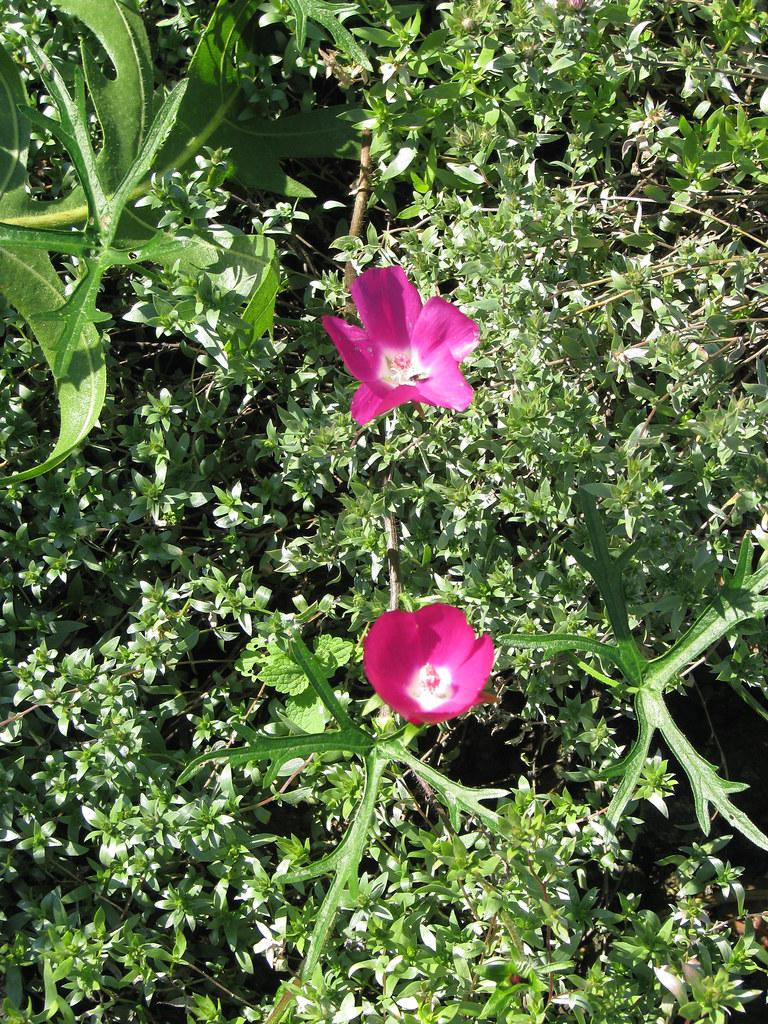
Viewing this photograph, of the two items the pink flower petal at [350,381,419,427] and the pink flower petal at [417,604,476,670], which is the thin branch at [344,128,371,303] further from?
the pink flower petal at [417,604,476,670]

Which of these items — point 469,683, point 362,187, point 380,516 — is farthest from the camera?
point 362,187

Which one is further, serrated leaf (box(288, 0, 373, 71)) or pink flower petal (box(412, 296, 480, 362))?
serrated leaf (box(288, 0, 373, 71))

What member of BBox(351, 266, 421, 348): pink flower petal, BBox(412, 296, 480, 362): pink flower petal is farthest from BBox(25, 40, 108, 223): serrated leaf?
BBox(412, 296, 480, 362): pink flower petal

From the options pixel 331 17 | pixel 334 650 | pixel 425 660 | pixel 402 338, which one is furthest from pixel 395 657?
pixel 331 17

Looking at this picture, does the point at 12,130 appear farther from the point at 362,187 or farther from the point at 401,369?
the point at 401,369

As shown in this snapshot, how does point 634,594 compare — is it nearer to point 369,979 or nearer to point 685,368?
point 685,368

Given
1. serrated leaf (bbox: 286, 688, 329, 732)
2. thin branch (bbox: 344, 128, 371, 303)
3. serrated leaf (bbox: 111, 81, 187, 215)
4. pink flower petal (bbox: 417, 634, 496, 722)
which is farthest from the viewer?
thin branch (bbox: 344, 128, 371, 303)

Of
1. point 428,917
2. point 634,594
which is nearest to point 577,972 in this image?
point 428,917
